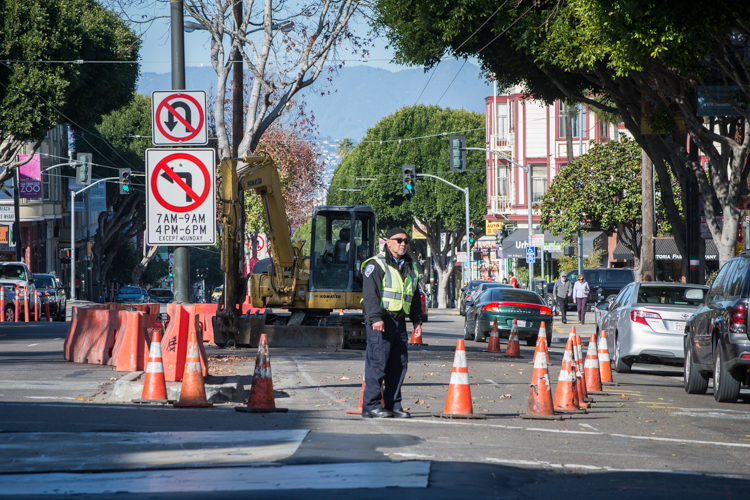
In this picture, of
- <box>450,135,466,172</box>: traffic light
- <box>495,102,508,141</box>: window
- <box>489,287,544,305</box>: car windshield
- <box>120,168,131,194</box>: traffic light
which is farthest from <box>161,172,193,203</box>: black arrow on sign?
<box>495,102,508,141</box>: window

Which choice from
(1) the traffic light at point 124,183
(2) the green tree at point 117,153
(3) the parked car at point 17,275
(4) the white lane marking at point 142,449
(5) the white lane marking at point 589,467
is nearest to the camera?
(4) the white lane marking at point 142,449

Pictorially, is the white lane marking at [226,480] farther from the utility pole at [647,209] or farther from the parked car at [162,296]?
the parked car at [162,296]

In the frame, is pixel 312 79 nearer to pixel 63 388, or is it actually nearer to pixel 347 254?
pixel 347 254

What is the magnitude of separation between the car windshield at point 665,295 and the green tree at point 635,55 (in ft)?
11.5

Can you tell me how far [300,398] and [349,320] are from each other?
9.55 meters

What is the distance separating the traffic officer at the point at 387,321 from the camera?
32.2 feet

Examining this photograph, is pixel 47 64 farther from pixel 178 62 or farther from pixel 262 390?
pixel 262 390

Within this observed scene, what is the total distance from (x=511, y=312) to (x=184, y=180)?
14543mm

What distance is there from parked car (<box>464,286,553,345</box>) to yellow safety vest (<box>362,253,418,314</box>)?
45.3 ft

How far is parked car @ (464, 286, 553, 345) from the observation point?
23766mm

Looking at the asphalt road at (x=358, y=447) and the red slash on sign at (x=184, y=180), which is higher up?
the red slash on sign at (x=184, y=180)

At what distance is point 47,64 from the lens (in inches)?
1286

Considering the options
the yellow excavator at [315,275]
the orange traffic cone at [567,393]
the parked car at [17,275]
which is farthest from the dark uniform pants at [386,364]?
the parked car at [17,275]

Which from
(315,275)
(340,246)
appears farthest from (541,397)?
(340,246)
